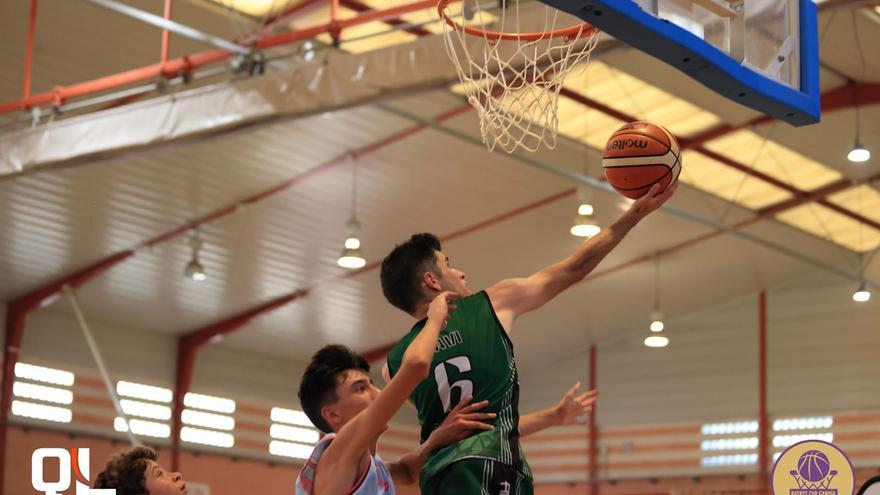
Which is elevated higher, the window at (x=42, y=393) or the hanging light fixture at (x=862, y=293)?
the hanging light fixture at (x=862, y=293)

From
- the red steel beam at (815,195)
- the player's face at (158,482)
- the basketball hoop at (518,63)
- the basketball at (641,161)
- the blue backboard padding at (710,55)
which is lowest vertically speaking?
the player's face at (158,482)

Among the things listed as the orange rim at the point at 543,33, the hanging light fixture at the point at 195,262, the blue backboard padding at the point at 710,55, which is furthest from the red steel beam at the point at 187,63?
the blue backboard padding at the point at 710,55

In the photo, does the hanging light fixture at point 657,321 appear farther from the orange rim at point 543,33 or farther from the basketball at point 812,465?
the orange rim at point 543,33

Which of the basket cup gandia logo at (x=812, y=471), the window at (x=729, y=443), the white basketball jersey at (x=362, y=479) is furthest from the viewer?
the window at (x=729, y=443)

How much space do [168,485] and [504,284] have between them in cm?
159

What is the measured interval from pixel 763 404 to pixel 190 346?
432 inches

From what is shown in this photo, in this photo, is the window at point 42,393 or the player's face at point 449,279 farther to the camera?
the window at point 42,393

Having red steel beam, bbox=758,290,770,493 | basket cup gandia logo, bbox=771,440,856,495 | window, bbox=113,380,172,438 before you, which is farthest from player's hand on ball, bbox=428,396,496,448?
red steel beam, bbox=758,290,770,493

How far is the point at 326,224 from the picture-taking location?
1966 centimetres

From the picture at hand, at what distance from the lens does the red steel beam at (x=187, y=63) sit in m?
12.4

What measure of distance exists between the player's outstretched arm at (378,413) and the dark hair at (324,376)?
1.27 feet

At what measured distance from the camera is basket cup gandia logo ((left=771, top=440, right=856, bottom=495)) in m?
9.32

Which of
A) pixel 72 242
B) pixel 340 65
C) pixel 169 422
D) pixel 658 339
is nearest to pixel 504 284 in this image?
pixel 340 65

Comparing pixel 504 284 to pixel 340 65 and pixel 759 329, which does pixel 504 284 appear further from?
pixel 759 329
